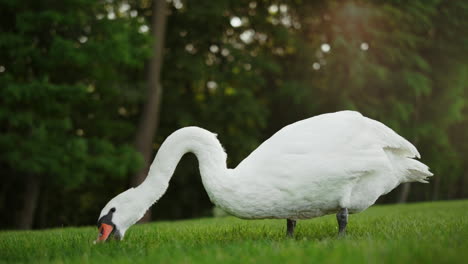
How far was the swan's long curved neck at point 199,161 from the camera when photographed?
5094 mm

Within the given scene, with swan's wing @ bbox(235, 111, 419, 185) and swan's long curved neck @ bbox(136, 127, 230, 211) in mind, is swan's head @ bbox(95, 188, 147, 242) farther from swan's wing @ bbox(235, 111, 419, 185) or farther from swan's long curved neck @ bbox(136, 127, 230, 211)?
swan's wing @ bbox(235, 111, 419, 185)

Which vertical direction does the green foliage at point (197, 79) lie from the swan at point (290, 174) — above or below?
above

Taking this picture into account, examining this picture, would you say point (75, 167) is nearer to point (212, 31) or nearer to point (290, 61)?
point (212, 31)

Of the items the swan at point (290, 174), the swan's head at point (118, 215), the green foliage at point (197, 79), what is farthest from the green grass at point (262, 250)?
the green foliage at point (197, 79)

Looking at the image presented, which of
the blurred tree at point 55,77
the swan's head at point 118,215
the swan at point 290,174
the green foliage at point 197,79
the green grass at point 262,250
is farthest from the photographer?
the green foliage at point 197,79

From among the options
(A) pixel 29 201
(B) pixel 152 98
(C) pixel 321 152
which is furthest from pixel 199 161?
(A) pixel 29 201

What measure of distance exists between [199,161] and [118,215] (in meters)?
1.00

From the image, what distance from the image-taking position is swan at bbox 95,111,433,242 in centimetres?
500

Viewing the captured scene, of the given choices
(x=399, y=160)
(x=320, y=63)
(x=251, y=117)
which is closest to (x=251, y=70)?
(x=251, y=117)

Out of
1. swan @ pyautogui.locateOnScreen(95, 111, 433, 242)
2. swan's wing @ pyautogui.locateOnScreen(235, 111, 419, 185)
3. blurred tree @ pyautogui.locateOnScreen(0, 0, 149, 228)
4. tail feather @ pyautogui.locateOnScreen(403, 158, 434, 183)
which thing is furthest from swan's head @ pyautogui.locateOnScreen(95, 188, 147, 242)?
blurred tree @ pyautogui.locateOnScreen(0, 0, 149, 228)

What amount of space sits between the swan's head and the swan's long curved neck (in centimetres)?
11

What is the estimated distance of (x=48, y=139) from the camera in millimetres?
12234

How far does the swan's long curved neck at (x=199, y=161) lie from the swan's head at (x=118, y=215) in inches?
4.2

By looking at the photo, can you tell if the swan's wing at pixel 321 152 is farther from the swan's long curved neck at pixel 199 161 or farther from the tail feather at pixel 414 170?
the tail feather at pixel 414 170
